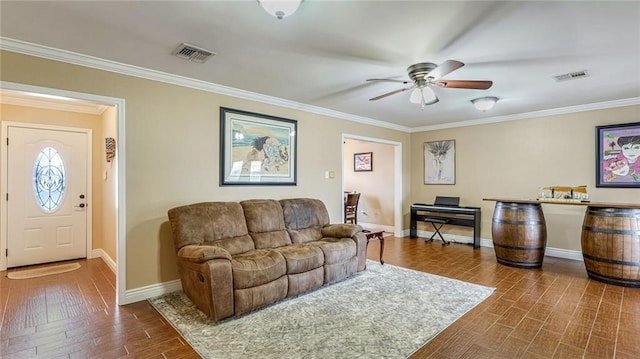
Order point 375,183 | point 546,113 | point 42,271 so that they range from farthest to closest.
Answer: point 375,183 < point 546,113 < point 42,271

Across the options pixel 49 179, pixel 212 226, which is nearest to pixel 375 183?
pixel 212 226

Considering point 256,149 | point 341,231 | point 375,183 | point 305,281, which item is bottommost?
point 305,281

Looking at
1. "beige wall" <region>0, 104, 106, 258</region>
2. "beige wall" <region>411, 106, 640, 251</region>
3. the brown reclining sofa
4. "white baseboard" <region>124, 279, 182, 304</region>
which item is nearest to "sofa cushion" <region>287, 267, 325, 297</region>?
the brown reclining sofa

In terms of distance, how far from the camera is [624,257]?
137 inches

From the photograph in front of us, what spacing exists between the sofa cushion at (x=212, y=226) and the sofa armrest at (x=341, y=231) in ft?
3.57

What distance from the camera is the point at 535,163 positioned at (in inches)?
205

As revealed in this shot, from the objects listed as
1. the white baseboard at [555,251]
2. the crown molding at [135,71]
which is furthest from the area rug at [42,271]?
the white baseboard at [555,251]

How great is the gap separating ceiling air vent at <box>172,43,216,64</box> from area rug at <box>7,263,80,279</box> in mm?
3501

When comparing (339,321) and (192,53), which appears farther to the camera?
(192,53)

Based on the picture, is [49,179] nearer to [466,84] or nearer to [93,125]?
[93,125]

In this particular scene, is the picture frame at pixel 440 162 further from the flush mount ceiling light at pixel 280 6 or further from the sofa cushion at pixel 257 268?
the flush mount ceiling light at pixel 280 6

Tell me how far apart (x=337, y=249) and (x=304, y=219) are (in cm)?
77

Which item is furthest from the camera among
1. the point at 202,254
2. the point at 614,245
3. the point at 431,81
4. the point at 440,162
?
the point at 440,162

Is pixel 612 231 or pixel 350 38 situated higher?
pixel 350 38
